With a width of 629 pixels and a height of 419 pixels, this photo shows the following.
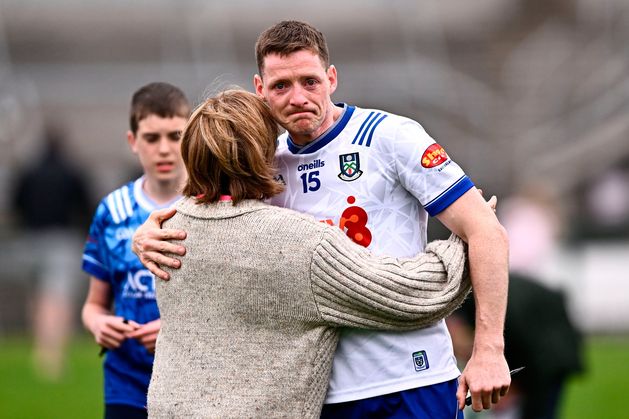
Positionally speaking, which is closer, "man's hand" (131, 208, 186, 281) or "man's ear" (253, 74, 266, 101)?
"man's hand" (131, 208, 186, 281)

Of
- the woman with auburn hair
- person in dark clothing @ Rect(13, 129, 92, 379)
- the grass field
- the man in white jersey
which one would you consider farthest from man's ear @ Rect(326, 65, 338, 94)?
person in dark clothing @ Rect(13, 129, 92, 379)

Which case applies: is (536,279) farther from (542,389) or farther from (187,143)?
(187,143)

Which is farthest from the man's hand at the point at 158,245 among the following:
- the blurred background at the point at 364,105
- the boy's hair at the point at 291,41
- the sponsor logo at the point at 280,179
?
the blurred background at the point at 364,105

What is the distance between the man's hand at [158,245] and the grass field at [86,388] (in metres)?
5.16

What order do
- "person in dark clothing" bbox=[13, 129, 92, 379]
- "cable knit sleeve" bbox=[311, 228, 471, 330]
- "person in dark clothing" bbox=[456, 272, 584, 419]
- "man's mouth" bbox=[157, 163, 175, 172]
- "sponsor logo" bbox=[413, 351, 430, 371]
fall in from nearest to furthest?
"cable knit sleeve" bbox=[311, 228, 471, 330] < "sponsor logo" bbox=[413, 351, 430, 371] < "man's mouth" bbox=[157, 163, 175, 172] < "person in dark clothing" bbox=[456, 272, 584, 419] < "person in dark clothing" bbox=[13, 129, 92, 379]

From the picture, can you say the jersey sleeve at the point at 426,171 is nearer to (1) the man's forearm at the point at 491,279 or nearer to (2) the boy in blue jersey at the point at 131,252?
(1) the man's forearm at the point at 491,279

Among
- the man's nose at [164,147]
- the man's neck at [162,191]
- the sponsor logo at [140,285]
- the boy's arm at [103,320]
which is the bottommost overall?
the boy's arm at [103,320]

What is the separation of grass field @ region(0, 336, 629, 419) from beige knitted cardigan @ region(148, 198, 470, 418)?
16.5 ft

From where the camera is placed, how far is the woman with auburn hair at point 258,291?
13.5 feet

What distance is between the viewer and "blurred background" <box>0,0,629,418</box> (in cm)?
1400

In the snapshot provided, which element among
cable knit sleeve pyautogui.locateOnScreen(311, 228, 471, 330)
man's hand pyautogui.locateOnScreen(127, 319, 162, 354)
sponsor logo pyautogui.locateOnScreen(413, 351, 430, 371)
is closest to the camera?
cable knit sleeve pyautogui.locateOnScreen(311, 228, 471, 330)

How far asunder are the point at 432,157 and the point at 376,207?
28 cm

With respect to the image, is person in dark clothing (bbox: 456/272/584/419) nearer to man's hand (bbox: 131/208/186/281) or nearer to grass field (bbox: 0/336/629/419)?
grass field (bbox: 0/336/629/419)

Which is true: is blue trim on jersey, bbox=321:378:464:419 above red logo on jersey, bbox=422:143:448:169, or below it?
below
